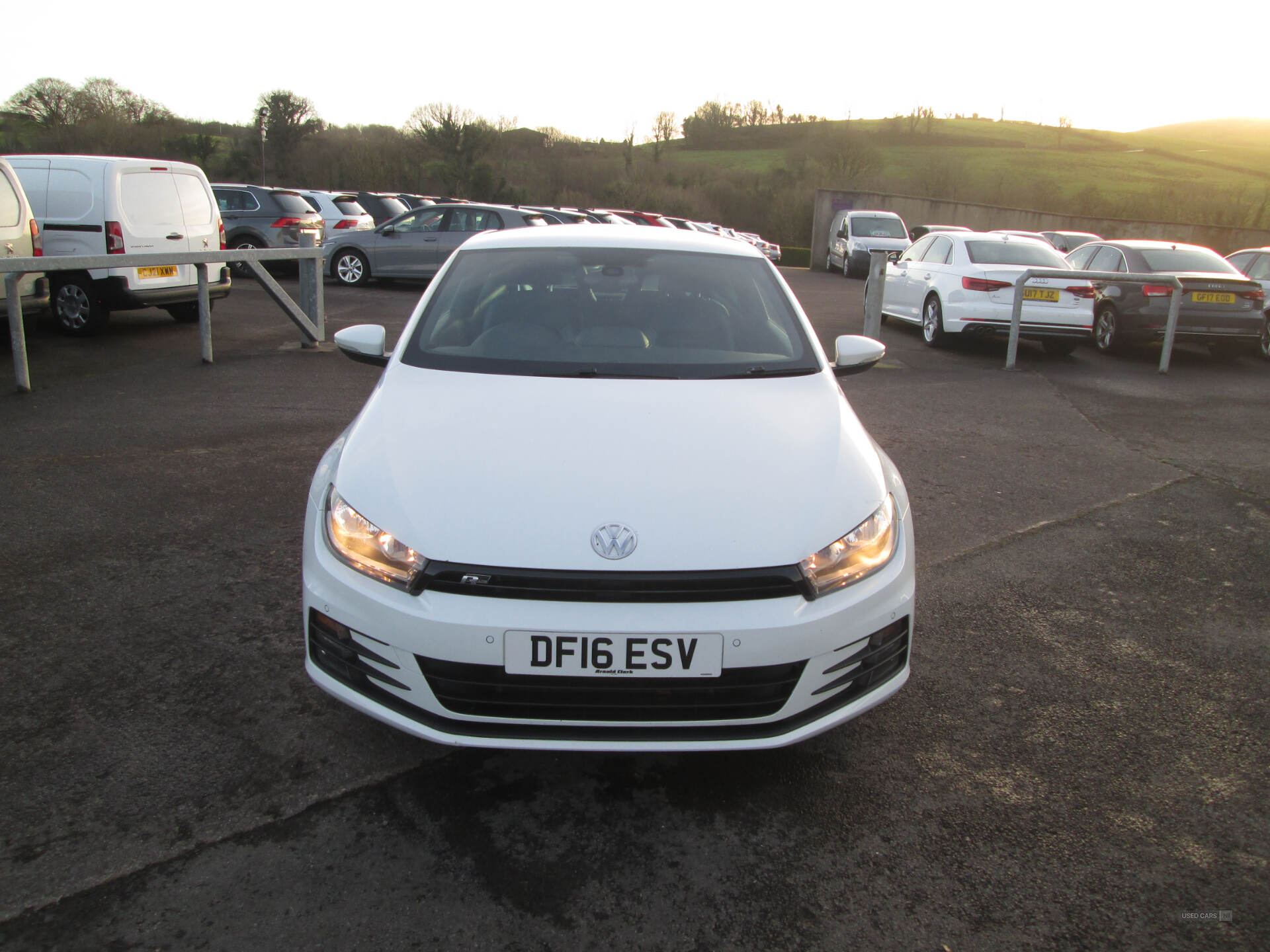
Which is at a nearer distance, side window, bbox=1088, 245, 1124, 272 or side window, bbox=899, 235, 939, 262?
side window, bbox=1088, 245, 1124, 272

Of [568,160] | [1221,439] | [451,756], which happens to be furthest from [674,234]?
[568,160]

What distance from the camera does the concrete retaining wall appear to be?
31172 millimetres

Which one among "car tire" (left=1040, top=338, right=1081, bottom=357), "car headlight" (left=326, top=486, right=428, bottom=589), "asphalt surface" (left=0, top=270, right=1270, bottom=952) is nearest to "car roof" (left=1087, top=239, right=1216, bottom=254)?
"car tire" (left=1040, top=338, right=1081, bottom=357)

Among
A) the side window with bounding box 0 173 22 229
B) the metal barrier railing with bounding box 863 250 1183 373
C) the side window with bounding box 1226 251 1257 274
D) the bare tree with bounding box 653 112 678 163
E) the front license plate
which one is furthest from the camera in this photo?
the bare tree with bounding box 653 112 678 163

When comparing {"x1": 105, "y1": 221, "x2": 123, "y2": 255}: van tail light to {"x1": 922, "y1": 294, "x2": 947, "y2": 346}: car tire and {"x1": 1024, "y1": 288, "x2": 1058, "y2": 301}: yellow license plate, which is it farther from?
{"x1": 1024, "y1": 288, "x2": 1058, "y2": 301}: yellow license plate

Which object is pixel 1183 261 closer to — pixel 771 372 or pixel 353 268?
pixel 771 372

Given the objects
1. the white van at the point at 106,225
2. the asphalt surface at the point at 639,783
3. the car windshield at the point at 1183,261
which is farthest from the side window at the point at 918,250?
the white van at the point at 106,225

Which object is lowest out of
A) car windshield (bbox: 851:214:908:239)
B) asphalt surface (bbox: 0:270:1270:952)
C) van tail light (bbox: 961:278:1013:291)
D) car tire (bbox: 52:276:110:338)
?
Result: asphalt surface (bbox: 0:270:1270:952)

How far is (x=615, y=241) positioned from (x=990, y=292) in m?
8.21

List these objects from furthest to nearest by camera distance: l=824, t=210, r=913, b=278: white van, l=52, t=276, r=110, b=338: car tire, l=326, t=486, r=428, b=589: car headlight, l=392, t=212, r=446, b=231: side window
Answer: l=824, t=210, r=913, b=278: white van → l=392, t=212, r=446, b=231: side window → l=52, t=276, r=110, b=338: car tire → l=326, t=486, r=428, b=589: car headlight

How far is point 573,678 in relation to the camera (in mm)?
2256

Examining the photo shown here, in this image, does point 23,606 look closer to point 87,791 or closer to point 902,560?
point 87,791

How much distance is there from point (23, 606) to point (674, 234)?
3.16 metres

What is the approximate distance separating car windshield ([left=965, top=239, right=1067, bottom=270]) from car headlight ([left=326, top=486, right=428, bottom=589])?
10.4 m
